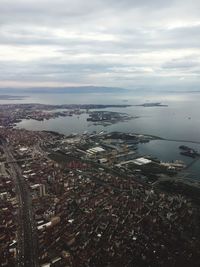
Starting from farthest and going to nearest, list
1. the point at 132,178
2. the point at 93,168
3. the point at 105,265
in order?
the point at 93,168 < the point at 132,178 < the point at 105,265

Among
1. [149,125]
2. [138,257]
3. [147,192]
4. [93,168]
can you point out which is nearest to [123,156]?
[93,168]

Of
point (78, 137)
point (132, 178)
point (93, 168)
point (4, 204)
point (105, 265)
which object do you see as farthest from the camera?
point (78, 137)

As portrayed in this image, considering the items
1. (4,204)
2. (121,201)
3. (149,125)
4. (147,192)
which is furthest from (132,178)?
(149,125)

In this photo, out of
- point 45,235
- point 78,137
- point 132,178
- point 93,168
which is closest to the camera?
point 45,235

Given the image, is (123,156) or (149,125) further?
(149,125)

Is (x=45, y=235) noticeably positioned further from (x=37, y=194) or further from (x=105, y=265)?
(x=37, y=194)

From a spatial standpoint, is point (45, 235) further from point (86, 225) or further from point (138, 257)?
point (138, 257)
